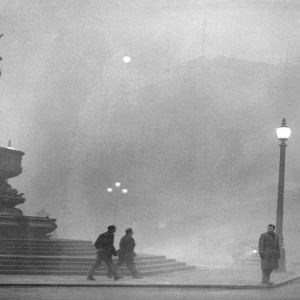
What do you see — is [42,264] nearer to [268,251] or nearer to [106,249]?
[106,249]

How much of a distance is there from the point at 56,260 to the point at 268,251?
6.04 m

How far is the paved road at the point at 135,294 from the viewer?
10469 mm

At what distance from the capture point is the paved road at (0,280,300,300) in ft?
34.3

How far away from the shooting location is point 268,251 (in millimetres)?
14180

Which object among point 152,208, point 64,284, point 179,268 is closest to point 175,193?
point 152,208

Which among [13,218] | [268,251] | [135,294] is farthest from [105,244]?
[13,218]

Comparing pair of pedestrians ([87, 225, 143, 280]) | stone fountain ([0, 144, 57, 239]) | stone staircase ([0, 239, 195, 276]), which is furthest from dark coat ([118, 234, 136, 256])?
stone fountain ([0, 144, 57, 239])

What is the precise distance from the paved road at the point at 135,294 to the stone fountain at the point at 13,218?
8029 mm

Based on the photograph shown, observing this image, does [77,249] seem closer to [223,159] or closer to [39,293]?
[39,293]

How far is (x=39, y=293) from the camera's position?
1095 cm

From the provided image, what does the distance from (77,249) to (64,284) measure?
613 centimetres

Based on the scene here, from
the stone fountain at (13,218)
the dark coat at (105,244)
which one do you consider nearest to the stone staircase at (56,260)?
the stone fountain at (13,218)

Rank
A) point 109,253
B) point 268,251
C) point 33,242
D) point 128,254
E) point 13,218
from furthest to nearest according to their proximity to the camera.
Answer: point 13,218
point 33,242
point 128,254
point 109,253
point 268,251

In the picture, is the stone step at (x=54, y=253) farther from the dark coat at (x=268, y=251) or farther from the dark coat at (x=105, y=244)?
the dark coat at (x=268, y=251)
